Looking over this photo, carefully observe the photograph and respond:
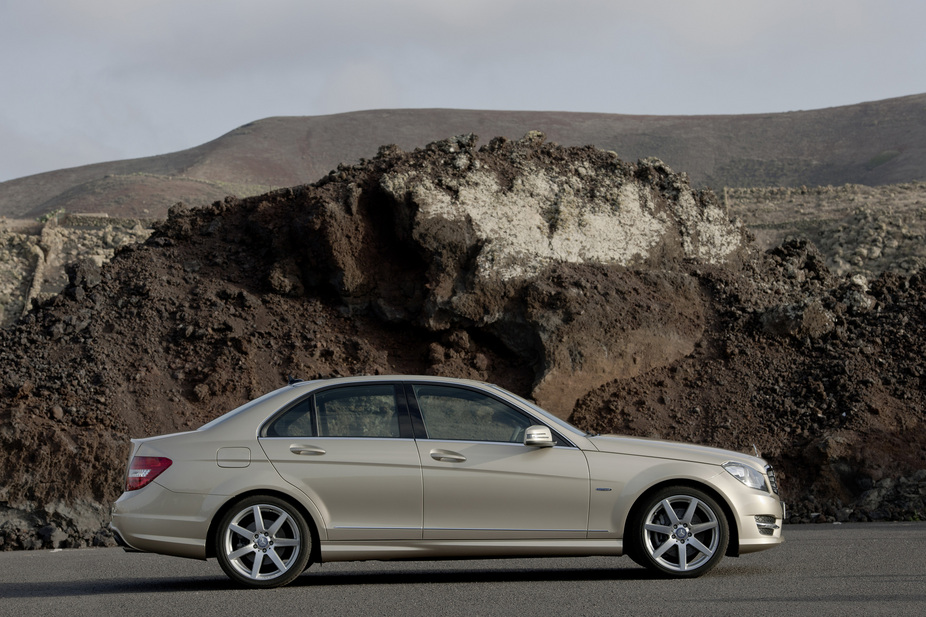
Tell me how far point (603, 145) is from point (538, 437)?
10802 cm

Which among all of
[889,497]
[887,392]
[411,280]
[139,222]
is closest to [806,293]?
[887,392]

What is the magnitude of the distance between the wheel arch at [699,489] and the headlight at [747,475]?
0.23 meters

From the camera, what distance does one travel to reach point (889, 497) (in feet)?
45.6

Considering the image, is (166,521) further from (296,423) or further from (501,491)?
(501,491)

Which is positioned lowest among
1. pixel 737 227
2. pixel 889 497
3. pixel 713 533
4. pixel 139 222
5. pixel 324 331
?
pixel 889 497

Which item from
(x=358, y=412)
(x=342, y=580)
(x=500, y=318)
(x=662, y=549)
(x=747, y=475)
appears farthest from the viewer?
(x=500, y=318)

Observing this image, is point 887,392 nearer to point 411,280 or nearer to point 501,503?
point 411,280

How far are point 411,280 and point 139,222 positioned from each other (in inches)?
1336

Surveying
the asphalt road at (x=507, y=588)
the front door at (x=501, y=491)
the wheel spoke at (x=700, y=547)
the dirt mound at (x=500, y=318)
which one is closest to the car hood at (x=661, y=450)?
the front door at (x=501, y=491)

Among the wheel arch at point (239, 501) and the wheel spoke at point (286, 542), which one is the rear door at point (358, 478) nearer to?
the wheel arch at point (239, 501)

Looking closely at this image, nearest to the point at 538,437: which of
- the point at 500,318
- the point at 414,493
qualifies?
the point at 414,493

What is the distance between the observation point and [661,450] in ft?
25.4

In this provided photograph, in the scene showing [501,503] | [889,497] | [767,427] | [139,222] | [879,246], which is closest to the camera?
[501,503]

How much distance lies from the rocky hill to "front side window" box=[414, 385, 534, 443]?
2992 inches
